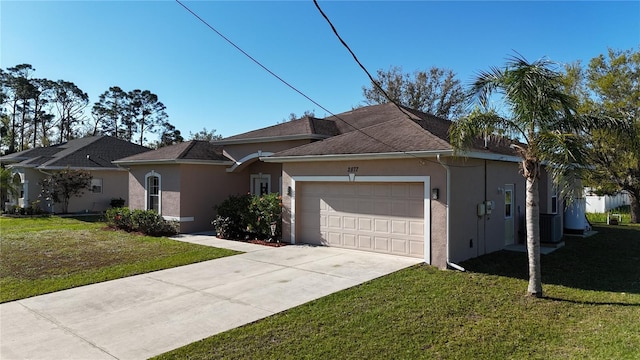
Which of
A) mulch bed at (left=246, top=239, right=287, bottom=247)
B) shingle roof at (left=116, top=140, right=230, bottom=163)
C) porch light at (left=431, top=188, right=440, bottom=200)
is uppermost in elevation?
shingle roof at (left=116, top=140, right=230, bottom=163)

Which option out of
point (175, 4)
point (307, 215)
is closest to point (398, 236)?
point (307, 215)

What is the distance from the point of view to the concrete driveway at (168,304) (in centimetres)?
529

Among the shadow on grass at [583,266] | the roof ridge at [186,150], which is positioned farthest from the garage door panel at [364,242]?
the roof ridge at [186,150]

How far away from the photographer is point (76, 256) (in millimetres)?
11203

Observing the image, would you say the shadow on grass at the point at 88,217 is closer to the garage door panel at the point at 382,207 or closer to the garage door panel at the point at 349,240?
the garage door panel at the point at 349,240

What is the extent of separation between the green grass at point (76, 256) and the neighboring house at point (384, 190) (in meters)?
2.79

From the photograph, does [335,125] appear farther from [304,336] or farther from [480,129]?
[304,336]

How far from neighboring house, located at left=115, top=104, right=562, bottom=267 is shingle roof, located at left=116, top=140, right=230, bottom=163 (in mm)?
108

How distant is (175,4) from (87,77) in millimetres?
8598

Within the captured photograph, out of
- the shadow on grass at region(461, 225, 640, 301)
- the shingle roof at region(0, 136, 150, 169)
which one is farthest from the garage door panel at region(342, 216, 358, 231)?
the shingle roof at region(0, 136, 150, 169)

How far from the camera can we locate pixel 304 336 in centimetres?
540

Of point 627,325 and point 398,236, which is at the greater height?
point 398,236

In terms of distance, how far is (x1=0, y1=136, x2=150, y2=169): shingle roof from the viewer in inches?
944

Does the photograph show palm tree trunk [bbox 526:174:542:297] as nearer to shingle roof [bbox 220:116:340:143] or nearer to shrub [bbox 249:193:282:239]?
shrub [bbox 249:193:282:239]
